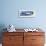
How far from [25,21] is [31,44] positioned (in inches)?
34.1

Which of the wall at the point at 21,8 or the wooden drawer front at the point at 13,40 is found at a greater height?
the wall at the point at 21,8

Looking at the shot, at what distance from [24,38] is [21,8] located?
1.05m

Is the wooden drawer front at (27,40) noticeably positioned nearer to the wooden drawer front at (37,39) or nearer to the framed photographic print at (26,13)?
the wooden drawer front at (37,39)

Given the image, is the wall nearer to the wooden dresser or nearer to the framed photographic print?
the framed photographic print

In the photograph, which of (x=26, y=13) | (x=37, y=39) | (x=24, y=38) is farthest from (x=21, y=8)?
(x=37, y=39)

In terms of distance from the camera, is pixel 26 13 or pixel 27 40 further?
pixel 26 13

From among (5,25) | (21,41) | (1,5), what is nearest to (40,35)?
(21,41)

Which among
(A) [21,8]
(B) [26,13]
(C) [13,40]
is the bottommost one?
(C) [13,40]

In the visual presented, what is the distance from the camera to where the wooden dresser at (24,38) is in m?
3.55

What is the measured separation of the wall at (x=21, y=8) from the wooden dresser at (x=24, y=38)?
57 cm

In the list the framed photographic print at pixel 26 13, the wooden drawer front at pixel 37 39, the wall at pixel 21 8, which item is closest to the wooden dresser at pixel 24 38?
the wooden drawer front at pixel 37 39

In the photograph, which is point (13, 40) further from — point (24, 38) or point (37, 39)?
point (37, 39)

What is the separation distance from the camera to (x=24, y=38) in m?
3.55

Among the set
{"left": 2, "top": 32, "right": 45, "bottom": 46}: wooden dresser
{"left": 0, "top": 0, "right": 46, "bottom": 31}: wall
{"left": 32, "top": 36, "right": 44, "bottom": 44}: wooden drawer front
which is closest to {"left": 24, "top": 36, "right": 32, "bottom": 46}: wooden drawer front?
{"left": 2, "top": 32, "right": 45, "bottom": 46}: wooden dresser
